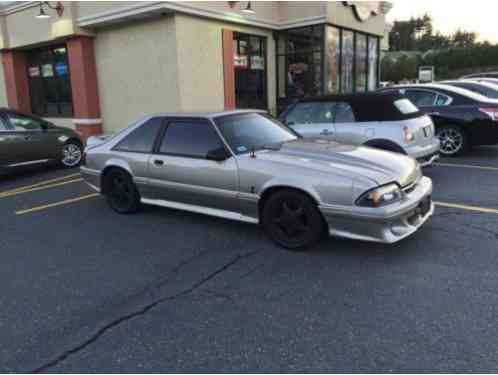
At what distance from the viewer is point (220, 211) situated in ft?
16.0

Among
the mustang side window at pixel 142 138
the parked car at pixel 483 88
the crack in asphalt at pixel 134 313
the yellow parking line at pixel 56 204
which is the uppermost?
the parked car at pixel 483 88

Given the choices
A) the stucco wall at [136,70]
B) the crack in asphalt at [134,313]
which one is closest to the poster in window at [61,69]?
the stucco wall at [136,70]

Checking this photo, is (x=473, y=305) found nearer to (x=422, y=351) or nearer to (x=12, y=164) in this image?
(x=422, y=351)

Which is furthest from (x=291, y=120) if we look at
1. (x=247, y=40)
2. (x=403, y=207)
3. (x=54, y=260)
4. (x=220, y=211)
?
(x=247, y=40)

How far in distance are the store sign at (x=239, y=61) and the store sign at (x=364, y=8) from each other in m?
3.87

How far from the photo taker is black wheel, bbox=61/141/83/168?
9.44 meters

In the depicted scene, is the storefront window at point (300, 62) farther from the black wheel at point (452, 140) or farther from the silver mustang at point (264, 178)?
the silver mustang at point (264, 178)

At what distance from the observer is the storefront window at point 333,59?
13.8m

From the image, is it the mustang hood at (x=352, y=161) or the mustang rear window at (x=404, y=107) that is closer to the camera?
the mustang hood at (x=352, y=161)

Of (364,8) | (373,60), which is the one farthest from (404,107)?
(373,60)

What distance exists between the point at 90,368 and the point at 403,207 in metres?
2.90

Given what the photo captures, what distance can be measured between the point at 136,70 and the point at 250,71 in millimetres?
3617

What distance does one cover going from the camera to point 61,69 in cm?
1438

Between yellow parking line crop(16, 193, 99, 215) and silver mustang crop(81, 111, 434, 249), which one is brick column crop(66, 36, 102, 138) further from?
silver mustang crop(81, 111, 434, 249)
